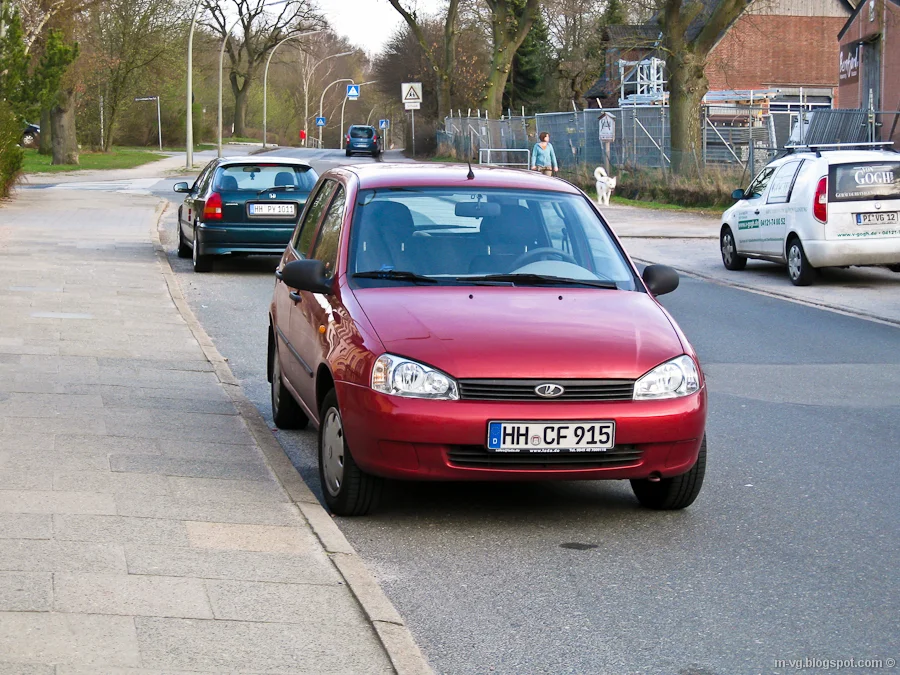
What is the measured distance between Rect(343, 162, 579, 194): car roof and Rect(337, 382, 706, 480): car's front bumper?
1.69m

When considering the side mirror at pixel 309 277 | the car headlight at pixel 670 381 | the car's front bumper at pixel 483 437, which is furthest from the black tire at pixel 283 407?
the car headlight at pixel 670 381

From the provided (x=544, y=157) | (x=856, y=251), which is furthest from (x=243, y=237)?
(x=544, y=157)

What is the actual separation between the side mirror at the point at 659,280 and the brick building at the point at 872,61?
1397 inches

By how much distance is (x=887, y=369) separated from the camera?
10.7m

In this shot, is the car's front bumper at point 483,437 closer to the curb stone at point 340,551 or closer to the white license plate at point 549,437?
the white license plate at point 549,437

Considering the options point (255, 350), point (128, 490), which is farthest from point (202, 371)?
point (128, 490)

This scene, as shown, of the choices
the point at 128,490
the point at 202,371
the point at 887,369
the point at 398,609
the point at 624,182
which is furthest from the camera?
the point at 624,182

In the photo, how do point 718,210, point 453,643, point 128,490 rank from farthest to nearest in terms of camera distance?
1. point 718,210
2. point 128,490
3. point 453,643

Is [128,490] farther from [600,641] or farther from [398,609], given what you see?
[600,641]

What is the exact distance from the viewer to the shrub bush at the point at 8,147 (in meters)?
29.1

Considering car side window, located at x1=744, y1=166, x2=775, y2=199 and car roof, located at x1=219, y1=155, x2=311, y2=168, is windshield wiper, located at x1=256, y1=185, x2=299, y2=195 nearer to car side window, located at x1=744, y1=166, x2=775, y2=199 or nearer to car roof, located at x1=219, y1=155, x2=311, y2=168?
car roof, located at x1=219, y1=155, x2=311, y2=168

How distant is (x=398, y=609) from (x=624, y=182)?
32647 millimetres

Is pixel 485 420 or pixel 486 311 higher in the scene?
pixel 486 311

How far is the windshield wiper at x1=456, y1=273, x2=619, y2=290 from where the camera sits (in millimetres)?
6605
